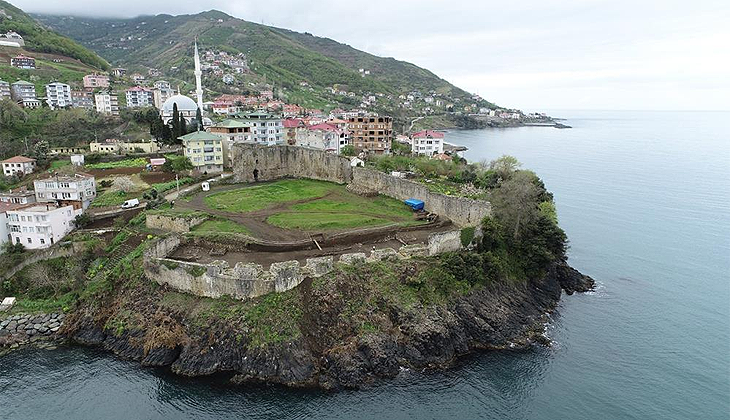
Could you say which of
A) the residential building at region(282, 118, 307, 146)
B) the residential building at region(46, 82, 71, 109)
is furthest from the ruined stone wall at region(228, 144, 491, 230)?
the residential building at region(46, 82, 71, 109)

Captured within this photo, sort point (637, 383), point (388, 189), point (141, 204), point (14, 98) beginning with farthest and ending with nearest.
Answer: point (14, 98)
point (388, 189)
point (141, 204)
point (637, 383)

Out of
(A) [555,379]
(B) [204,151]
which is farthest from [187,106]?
(A) [555,379]

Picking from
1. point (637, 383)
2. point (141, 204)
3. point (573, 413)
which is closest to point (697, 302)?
point (637, 383)

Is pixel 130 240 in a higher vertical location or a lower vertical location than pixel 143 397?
higher

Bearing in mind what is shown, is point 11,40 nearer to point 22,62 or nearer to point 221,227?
point 22,62

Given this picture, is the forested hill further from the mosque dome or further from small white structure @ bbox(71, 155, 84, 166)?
small white structure @ bbox(71, 155, 84, 166)

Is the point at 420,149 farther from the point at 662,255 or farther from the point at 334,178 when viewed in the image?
the point at 662,255
